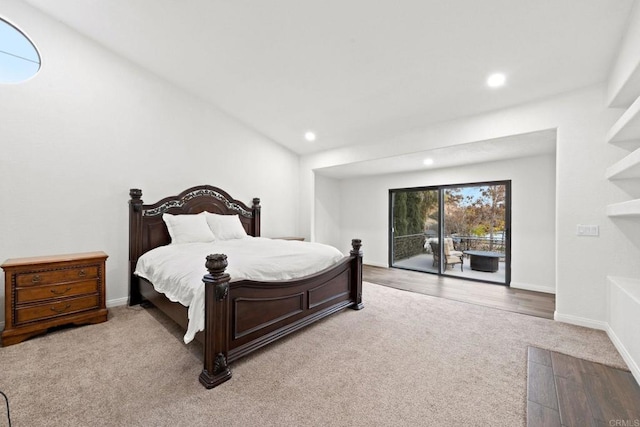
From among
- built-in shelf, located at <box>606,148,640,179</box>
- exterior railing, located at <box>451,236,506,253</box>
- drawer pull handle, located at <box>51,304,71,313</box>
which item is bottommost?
drawer pull handle, located at <box>51,304,71,313</box>

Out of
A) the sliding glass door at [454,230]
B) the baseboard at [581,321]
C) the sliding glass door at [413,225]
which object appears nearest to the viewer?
the baseboard at [581,321]

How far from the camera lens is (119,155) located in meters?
3.39

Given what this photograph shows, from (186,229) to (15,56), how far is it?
2481 millimetres

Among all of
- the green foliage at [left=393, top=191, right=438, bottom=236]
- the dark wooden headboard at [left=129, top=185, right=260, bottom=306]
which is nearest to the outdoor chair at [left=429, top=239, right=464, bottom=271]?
the green foliage at [left=393, top=191, right=438, bottom=236]

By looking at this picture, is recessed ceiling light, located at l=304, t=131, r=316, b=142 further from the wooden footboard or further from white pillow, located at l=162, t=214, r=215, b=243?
the wooden footboard

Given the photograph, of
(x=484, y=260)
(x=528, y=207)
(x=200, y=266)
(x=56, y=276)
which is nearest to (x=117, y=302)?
(x=56, y=276)

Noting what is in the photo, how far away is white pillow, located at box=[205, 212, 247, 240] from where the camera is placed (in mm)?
3891

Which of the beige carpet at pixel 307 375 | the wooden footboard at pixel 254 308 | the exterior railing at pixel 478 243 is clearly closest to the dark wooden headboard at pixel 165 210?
the beige carpet at pixel 307 375

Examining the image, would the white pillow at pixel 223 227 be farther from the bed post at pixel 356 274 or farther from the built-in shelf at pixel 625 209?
the built-in shelf at pixel 625 209

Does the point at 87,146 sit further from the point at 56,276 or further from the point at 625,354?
the point at 625,354

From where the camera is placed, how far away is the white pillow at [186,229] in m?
3.51

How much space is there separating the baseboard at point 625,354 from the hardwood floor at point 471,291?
539 millimetres

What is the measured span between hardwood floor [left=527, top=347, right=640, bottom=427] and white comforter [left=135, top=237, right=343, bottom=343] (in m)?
1.88

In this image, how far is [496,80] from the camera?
281 centimetres
